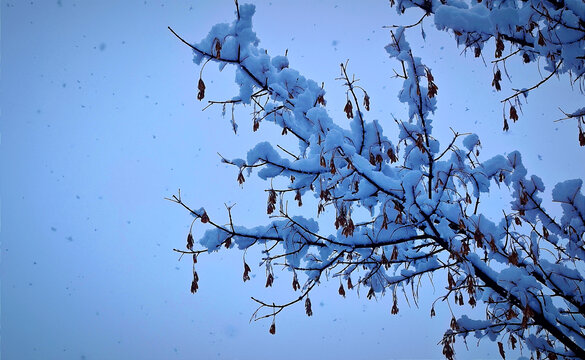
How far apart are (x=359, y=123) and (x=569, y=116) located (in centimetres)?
142

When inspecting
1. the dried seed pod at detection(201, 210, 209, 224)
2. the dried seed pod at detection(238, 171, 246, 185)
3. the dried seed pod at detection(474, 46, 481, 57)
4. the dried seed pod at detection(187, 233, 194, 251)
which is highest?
the dried seed pod at detection(474, 46, 481, 57)

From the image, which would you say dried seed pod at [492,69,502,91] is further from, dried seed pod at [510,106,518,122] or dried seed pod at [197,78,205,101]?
dried seed pod at [197,78,205,101]

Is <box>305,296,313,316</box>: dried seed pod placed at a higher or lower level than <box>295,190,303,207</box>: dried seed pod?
lower

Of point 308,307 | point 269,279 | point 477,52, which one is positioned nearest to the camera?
point 269,279

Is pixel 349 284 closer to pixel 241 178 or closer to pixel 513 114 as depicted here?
pixel 241 178

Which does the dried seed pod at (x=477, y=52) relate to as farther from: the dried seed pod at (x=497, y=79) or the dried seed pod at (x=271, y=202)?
the dried seed pod at (x=271, y=202)

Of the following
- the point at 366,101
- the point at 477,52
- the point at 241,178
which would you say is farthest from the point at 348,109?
the point at 477,52

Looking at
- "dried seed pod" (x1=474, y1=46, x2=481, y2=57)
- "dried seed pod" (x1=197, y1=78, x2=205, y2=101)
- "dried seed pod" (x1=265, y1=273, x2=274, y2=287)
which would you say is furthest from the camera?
"dried seed pod" (x1=474, y1=46, x2=481, y2=57)

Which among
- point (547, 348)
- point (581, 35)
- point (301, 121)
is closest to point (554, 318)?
point (547, 348)

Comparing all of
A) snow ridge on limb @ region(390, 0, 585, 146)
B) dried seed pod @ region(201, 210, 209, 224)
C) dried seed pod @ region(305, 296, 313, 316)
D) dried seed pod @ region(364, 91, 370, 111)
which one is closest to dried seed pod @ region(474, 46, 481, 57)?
snow ridge on limb @ region(390, 0, 585, 146)

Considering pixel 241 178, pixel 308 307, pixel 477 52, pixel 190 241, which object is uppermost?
pixel 477 52

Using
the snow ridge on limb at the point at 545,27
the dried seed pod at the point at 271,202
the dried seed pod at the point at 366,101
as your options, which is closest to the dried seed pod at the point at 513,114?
the snow ridge on limb at the point at 545,27

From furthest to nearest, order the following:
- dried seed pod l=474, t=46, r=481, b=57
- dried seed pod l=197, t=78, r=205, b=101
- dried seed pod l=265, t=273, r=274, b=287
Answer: dried seed pod l=474, t=46, r=481, b=57, dried seed pod l=265, t=273, r=274, b=287, dried seed pod l=197, t=78, r=205, b=101

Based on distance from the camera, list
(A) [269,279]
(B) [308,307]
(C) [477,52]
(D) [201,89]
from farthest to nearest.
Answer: (C) [477,52] < (B) [308,307] < (A) [269,279] < (D) [201,89]
